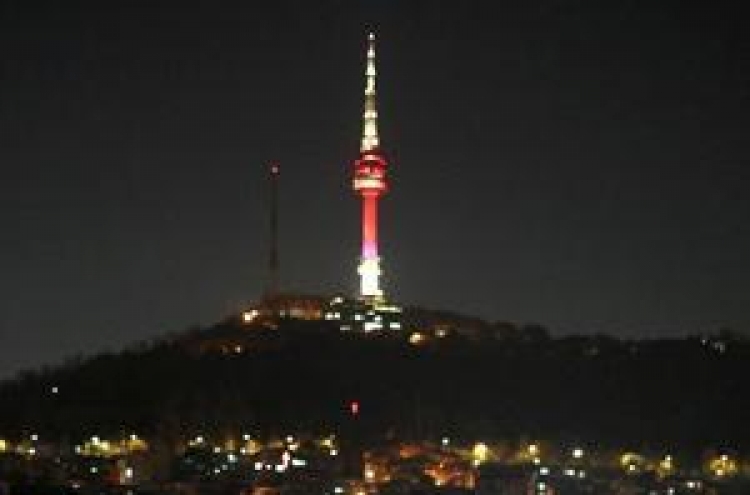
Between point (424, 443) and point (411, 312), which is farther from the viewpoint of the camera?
point (411, 312)

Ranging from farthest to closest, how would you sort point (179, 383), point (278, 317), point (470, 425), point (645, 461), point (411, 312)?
point (411, 312), point (278, 317), point (179, 383), point (470, 425), point (645, 461)

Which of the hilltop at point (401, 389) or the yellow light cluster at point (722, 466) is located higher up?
the hilltop at point (401, 389)

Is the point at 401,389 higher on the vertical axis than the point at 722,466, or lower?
higher

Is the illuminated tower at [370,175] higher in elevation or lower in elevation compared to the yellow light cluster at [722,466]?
higher

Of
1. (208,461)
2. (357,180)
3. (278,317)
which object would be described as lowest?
(208,461)

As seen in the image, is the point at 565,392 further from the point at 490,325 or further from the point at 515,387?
the point at 490,325

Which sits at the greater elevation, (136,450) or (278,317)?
(278,317)

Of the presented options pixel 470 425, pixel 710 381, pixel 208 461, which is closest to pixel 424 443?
pixel 470 425

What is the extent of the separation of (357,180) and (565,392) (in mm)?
20704

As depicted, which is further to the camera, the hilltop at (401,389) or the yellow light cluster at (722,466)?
the hilltop at (401,389)

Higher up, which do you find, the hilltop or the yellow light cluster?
the hilltop

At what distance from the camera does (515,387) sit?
53500 millimetres

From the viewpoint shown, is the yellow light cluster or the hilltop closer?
the yellow light cluster

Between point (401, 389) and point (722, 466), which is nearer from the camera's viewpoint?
point (722, 466)
